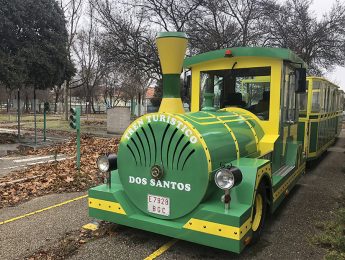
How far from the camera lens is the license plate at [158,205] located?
3.95 meters

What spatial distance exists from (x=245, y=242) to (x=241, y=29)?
18275mm

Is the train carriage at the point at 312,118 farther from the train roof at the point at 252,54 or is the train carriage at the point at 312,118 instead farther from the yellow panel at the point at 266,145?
the yellow panel at the point at 266,145

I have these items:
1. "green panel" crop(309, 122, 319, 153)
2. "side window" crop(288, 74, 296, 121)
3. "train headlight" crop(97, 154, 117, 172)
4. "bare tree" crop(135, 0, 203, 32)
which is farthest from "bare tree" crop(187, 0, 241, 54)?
"train headlight" crop(97, 154, 117, 172)

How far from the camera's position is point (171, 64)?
14.8 feet

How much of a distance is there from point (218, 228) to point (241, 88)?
2.97 metres

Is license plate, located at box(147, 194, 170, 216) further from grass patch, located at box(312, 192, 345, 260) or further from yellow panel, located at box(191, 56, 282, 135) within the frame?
yellow panel, located at box(191, 56, 282, 135)

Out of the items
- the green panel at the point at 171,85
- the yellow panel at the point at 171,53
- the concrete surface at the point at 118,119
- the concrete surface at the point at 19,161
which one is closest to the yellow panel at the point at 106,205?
the green panel at the point at 171,85

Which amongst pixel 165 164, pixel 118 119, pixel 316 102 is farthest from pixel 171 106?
pixel 118 119

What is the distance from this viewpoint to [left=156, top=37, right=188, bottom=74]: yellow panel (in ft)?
14.6

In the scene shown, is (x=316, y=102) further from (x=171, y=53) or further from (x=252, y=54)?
(x=171, y=53)

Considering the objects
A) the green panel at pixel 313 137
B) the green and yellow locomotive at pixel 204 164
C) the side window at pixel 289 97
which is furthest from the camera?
the green panel at pixel 313 137

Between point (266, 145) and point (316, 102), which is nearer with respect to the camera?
point (266, 145)

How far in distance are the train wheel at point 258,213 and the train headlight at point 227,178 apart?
0.77 meters

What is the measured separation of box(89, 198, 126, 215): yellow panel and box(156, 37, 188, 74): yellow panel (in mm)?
1822
